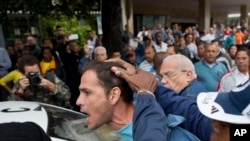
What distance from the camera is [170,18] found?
25484mm

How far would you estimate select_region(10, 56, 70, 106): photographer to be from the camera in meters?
3.64

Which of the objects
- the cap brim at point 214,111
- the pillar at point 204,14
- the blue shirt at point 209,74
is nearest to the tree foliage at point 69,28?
the blue shirt at point 209,74

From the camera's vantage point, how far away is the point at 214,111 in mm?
1313

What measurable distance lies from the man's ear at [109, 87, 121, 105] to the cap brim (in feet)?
1.33

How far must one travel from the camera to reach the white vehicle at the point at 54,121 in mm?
2816

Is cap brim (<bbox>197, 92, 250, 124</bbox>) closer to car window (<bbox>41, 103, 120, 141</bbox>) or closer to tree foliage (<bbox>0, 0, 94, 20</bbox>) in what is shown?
car window (<bbox>41, 103, 120, 141</bbox>)

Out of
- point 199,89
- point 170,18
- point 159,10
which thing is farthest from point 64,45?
point 170,18

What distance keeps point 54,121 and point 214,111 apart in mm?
1947

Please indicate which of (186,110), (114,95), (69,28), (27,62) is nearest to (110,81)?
(114,95)

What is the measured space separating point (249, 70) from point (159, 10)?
2008 centimetres

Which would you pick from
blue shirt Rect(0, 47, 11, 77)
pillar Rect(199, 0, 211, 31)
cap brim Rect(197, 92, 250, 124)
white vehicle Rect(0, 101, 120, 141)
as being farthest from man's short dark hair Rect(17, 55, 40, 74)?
pillar Rect(199, 0, 211, 31)

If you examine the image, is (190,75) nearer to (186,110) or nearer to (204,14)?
(186,110)

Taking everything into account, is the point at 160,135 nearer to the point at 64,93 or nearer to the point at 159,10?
the point at 64,93

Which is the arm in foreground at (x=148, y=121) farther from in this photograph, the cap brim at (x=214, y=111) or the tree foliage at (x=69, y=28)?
the tree foliage at (x=69, y=28)
